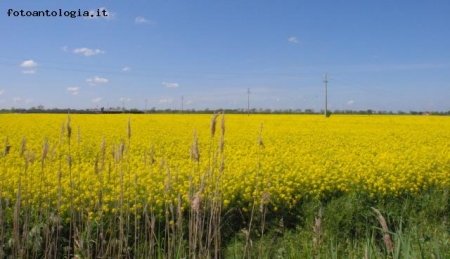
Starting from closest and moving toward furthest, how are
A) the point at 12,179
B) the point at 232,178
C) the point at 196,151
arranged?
the point at 196,151 → the point at 12,179 → the point at 232,178

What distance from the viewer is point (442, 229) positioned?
552 cm

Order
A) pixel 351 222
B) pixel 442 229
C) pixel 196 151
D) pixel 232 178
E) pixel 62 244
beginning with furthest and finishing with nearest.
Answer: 1. pixel 232 178
2. pixel 351 222
3. pixel 442 229
4. pixel 62 244
5. pixel 196 151

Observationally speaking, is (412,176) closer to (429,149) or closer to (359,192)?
(359,192)

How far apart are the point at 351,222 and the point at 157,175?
2956mm

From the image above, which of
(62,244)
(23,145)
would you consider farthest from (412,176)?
(23,145)

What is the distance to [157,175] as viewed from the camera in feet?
21.9

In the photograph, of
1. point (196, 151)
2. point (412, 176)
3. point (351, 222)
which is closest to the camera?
point (196, 151)

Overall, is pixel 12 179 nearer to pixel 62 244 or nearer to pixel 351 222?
pixel 62 244

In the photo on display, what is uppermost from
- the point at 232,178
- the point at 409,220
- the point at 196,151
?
the point at 196,151

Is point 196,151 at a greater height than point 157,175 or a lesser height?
greater

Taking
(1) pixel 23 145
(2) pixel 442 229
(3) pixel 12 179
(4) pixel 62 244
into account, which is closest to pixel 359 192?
(2) pixel 442 229

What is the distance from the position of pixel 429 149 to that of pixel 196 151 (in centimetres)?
1182

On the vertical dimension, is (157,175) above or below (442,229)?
above

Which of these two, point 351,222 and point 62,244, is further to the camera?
point 351,222
